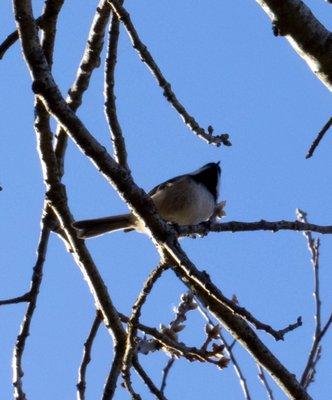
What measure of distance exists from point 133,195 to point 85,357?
47.7 inches

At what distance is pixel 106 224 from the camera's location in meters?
5.31

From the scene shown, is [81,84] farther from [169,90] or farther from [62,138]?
[169,90]

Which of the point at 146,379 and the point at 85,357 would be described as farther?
the point at 85,357

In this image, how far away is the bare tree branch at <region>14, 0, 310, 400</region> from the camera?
2.05 meters

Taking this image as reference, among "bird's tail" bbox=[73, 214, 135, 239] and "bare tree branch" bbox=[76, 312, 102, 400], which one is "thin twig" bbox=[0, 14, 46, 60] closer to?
"bare tree branch" bbox=[76, 312, 102, 400]

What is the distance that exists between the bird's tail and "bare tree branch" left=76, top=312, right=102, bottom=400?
1926 millimetres

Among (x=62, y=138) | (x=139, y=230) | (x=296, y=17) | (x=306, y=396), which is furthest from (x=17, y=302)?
(x=139, y=230)

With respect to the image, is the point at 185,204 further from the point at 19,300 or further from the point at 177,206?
the point at 19,300

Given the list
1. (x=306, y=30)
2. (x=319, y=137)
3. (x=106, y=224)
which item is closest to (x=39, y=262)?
(x=319, y=137)

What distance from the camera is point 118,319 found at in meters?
2.97

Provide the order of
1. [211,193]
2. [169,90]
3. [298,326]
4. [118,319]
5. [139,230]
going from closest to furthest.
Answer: [298,326] → [118,319] → [169,90] → [139,230] → [211,193]

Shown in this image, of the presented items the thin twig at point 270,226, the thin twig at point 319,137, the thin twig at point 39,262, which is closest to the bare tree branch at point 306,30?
the thin twig at point 319,137

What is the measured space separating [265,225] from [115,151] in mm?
1190

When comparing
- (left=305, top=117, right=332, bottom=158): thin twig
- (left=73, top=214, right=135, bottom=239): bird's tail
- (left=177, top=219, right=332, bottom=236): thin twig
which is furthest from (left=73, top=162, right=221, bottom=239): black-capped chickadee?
(left=305, top=117, right=332, bottom=158): thin twig
